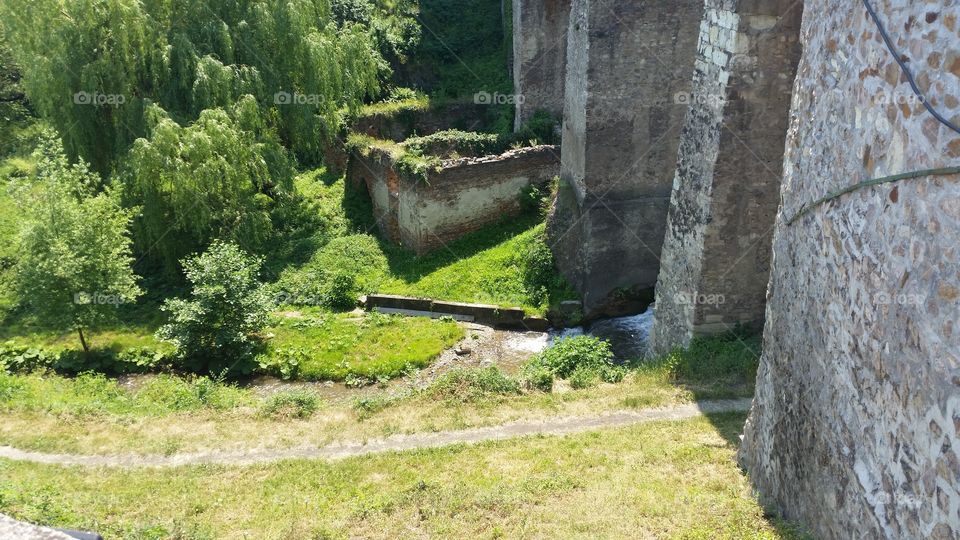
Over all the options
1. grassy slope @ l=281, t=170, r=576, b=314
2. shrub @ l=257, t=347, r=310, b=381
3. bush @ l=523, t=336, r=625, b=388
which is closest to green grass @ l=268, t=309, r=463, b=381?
shrub @ l=257, t=347, r=310, b=381

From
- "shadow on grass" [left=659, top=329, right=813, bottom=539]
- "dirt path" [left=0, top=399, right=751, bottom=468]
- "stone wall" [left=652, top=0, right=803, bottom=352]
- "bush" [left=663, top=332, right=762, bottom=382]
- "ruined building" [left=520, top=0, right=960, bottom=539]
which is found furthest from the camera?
"bush" [left=663, top=332, right=762, bottom=382]

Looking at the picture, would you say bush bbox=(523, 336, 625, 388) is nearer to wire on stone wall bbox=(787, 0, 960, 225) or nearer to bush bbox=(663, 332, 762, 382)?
bush bbox=(663, 332, 762, 382)

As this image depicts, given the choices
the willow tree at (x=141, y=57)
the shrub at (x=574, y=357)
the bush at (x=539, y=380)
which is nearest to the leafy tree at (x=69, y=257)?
the willow tree at (x=141, y=57)

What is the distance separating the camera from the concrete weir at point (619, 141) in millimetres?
12336

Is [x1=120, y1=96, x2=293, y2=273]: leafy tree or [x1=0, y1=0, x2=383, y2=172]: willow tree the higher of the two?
[x1=0, y1=0, x2=383, y2=172]: willow tree

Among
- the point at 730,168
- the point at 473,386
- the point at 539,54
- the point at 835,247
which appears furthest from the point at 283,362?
the point at 539,54

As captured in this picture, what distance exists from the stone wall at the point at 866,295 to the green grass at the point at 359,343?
23.6 ft

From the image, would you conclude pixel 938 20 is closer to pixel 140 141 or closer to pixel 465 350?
pixel 465 350

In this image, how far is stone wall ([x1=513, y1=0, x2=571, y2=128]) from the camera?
1873 cm

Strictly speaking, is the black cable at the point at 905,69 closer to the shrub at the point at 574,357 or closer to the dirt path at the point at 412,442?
the dirt path at the point at 412,442

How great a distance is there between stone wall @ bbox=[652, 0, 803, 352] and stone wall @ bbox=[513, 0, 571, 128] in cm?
1023

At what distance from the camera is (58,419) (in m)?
9.73

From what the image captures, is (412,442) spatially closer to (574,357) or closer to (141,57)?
(574,357)

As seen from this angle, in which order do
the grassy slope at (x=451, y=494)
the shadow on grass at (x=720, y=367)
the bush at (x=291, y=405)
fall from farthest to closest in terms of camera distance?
the bush at (x=291, y=405) < the shadow on grass at (x=720, y=367) < the grassy slope at (x=451, y=494)
